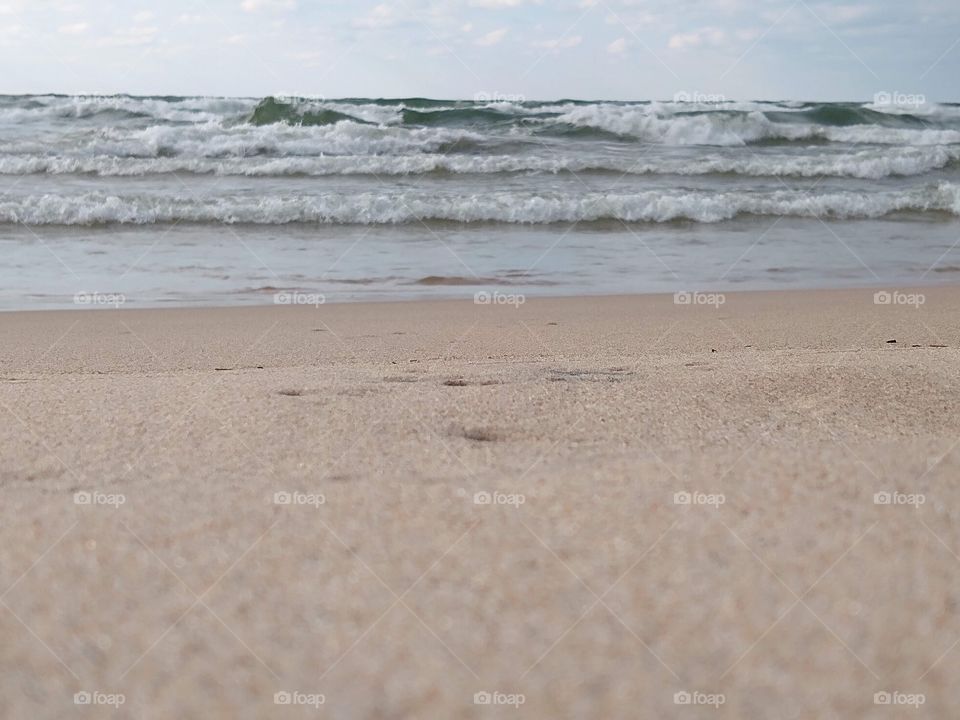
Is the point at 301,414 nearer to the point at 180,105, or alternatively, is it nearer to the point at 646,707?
the point at 646,707

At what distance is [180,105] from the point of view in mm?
22375

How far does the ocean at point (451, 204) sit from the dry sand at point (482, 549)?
4.84 meters

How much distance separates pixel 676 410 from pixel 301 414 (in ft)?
2.31

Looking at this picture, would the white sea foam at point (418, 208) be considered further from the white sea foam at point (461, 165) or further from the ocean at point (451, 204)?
the white sea foam at point (461, 165)

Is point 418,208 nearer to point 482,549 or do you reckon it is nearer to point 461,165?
point 461,165

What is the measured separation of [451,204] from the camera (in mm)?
10773

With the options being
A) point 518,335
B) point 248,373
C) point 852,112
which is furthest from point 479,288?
point 852,112

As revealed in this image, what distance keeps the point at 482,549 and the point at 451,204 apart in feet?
32.3

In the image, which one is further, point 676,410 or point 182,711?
point 676,410

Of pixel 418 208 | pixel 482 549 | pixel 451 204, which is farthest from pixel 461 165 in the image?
pixel 482 549

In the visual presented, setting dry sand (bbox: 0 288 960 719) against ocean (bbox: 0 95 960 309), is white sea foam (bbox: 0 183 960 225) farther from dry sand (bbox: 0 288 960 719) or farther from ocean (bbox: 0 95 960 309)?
dry sand (bbox: 0 288 960 719)

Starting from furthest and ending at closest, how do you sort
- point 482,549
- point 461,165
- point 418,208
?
1. point 461,165
2. point 418,208
3. point 482,549

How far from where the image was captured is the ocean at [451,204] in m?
7.46

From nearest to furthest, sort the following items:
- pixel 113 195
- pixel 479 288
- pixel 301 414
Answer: pixel 301 414 < pixel 479 288 < pixel 113 195
